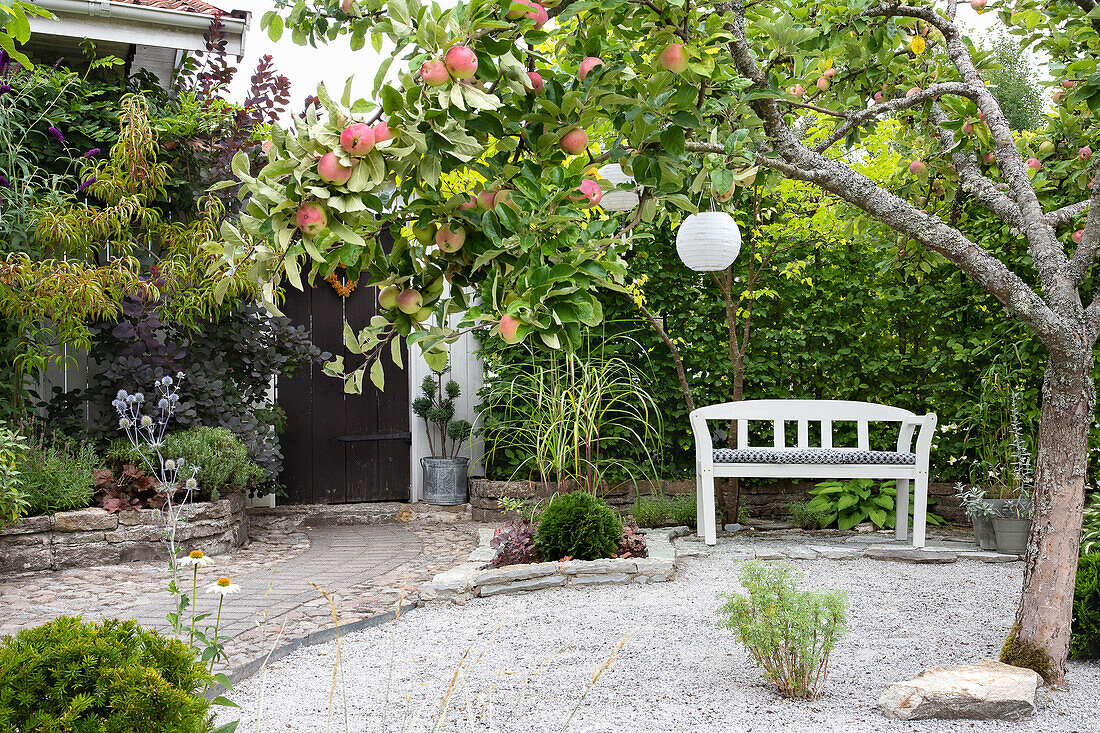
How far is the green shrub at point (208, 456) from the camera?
4715 mm

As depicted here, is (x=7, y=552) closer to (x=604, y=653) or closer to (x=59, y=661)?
(x=604, y=653)

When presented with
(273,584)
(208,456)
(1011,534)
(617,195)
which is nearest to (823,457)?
(1011,534)

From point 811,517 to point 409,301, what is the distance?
4763 millimetres

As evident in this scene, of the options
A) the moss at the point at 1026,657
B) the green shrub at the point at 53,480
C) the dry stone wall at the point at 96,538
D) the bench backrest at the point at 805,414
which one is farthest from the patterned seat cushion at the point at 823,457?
the green shrub at the point at 53,480

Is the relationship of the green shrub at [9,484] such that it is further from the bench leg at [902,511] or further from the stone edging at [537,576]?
the bench leg at [902,511]

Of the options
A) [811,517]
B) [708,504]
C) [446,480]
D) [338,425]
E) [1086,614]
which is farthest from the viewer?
[338,425]

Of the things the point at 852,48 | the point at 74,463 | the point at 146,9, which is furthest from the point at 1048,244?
the point at 146,9

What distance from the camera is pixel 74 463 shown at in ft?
15.0

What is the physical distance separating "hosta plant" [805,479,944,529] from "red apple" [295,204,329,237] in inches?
194

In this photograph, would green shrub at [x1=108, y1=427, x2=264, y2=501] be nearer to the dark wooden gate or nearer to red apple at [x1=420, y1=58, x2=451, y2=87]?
the dark wooden gate

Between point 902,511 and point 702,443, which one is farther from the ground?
point 702,443

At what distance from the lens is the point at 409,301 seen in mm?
1210

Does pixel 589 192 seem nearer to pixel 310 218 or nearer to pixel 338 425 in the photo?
pixel 310 218

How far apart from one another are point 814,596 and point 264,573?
2860 mm
